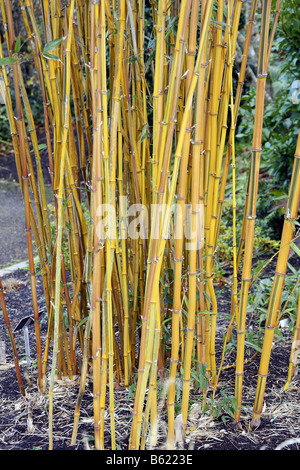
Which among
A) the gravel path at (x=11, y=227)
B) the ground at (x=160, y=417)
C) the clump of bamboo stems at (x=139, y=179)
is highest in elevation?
the clump of bamboo stems at (x=139, y=179)

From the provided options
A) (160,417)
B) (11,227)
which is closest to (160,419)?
(160,417)

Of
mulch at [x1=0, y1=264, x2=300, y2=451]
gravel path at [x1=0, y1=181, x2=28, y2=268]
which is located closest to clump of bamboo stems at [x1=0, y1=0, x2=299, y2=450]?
mulch at [x1=0, y1=264, x2=300, y2=451]

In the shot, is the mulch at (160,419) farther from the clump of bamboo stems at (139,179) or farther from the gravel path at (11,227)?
the gravel path at (11,227)

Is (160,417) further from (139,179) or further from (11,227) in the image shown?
(11,227)

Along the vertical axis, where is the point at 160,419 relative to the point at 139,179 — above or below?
below

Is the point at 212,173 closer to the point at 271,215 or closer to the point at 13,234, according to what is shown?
the point at 271,215

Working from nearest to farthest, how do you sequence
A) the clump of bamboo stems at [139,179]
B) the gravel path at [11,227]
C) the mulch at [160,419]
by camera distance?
the clump of bamboo stems at [139,179] < the mulch at [160,419] < the gravel path at [11,227]

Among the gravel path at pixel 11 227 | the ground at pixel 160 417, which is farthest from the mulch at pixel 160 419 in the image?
the gravel path at pixel 11 227

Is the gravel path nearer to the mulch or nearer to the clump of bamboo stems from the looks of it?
the mulch

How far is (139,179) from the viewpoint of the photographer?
1.05 meters

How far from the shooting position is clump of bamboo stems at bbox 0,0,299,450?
31.5 inches

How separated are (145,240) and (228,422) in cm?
45

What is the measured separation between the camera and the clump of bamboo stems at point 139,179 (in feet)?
2.63
